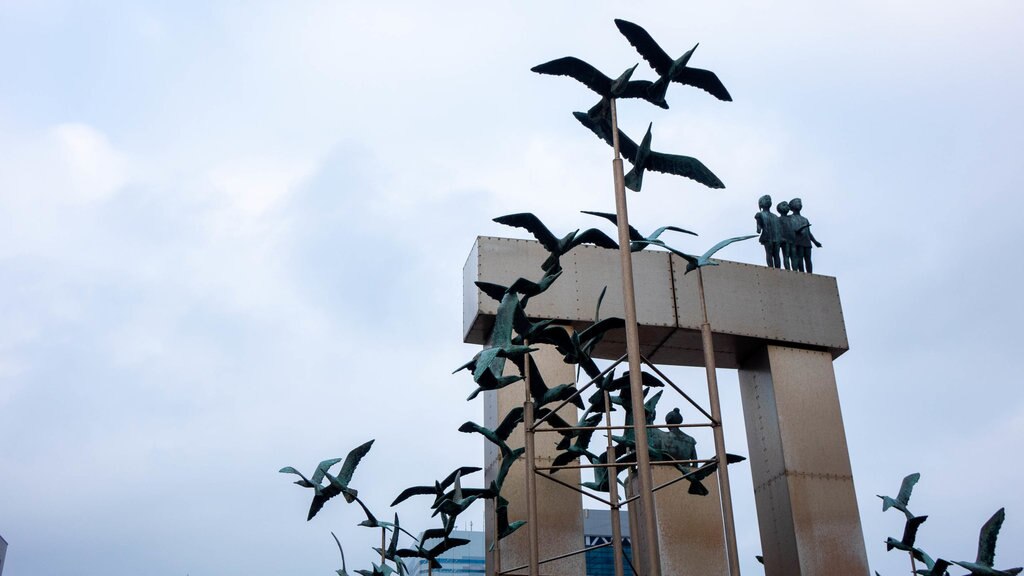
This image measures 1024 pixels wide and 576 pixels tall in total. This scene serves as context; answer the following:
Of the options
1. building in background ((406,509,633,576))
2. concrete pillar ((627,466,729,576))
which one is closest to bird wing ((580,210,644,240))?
concrete pillar ((627,466,729,576))

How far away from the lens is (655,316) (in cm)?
1473

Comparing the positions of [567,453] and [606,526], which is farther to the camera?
[606,526]

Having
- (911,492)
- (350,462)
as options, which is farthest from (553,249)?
(911,492)

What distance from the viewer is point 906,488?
13.0m

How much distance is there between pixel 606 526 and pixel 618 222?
72135 mm

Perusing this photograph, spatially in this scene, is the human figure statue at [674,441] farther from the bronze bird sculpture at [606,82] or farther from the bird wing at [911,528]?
the bronze bird sculpture at [606,82]

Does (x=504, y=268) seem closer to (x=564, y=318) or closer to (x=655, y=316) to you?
(x=564, y=318)

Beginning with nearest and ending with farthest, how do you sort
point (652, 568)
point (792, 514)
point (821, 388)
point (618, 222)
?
point (652, 568), point (618, 222), point (792, 514), point (821, 388)

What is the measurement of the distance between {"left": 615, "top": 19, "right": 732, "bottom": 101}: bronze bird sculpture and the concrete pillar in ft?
21.8

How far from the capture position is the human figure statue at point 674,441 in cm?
1409

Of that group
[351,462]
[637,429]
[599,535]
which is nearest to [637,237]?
[637,429]

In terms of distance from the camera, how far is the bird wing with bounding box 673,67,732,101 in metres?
9.03

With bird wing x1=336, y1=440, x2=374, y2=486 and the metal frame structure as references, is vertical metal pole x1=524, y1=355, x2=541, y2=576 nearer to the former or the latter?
the metal frame structure

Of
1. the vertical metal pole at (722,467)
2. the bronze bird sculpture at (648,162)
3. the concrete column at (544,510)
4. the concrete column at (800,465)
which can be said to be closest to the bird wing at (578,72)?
the bronze bird sculpture at (648,162)
